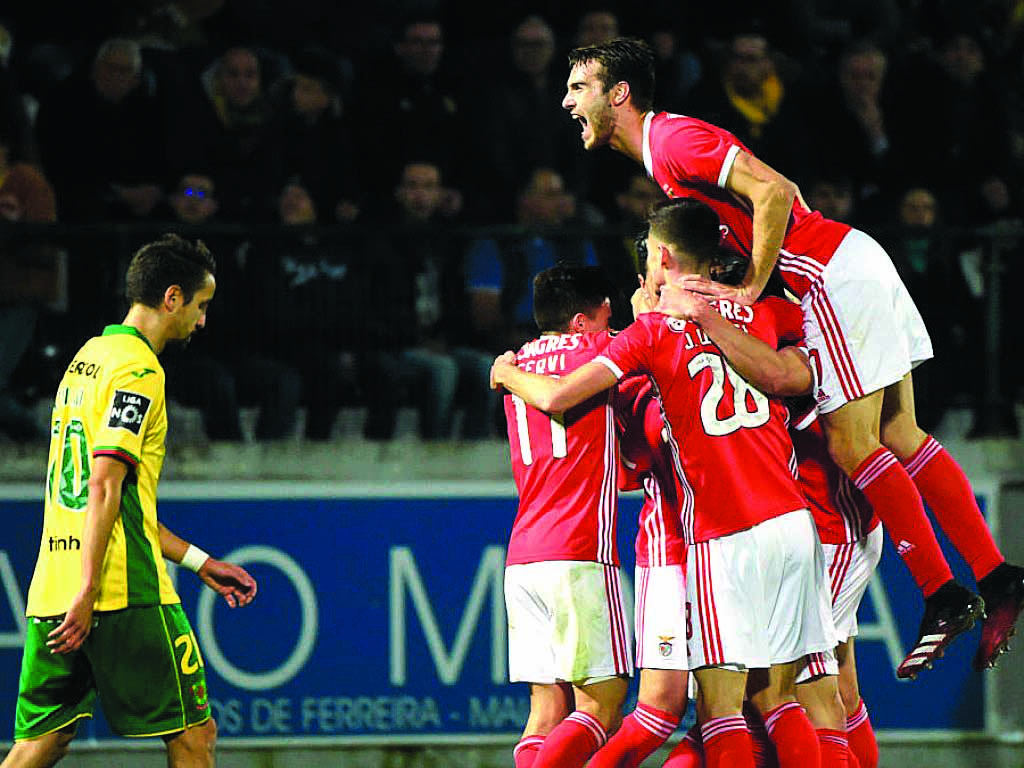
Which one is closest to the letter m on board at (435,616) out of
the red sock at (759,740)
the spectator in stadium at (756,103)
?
the red sock at (759,740)

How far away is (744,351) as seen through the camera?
5.31 meters

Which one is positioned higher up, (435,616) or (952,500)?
(952,500)

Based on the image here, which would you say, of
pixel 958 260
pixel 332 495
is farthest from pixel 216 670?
pixel 958 260

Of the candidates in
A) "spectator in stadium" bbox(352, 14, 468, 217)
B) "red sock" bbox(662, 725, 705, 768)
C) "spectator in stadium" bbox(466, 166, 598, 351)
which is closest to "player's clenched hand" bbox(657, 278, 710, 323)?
"red sock" bbox(662, 725, 705, 768)

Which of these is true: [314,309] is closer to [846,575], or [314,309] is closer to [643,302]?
[643,302]

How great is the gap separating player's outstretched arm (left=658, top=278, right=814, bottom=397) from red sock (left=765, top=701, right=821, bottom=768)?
3.33ft

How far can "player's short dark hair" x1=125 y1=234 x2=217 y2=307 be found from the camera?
223 inches

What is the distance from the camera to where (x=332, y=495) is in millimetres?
8117

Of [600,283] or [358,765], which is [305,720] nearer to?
[358,765]

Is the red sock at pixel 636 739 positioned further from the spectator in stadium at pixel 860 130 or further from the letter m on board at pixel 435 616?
the spectator in stadium at pixel 860 130

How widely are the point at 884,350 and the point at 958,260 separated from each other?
108 inches

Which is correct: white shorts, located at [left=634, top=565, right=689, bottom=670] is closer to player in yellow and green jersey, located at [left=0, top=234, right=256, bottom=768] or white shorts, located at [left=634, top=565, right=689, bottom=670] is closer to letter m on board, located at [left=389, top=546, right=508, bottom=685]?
player in yellow and green jersey, located at [left=0, top=234, right=256, bottom=768]

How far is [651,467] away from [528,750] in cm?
107

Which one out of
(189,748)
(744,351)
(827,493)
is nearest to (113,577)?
(189,748)
